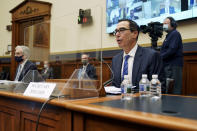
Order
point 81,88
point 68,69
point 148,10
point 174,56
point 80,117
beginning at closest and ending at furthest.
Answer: point 80,117, point 81,88, point 68,69, point 174,56, point 148,10

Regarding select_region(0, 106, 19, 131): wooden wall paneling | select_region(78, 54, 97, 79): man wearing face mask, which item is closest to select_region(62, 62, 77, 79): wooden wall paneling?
select_region(78, 54, 97, 79): man wearing face mask

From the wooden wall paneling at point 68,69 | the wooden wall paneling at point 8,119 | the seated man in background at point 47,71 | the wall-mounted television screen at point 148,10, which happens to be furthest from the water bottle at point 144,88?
the wall-mounted television screen at point 148,10

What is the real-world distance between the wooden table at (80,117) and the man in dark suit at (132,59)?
736mm

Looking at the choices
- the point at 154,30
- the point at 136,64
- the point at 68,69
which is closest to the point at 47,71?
the point at 68,69

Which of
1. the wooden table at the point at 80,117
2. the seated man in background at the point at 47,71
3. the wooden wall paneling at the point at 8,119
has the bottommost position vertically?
the wooden wall paneling at the point at 8,119

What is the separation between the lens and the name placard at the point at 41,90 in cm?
105

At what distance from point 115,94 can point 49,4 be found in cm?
434

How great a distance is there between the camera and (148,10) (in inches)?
129

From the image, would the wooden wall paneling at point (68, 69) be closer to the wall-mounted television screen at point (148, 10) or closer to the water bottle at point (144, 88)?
the water bottle at point (144, 88)

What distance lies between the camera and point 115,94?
4.19 feet

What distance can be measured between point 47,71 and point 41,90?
0.31m

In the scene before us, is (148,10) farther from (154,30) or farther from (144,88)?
(144,88)

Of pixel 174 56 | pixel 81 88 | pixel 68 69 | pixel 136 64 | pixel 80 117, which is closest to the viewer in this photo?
pixel 80 117

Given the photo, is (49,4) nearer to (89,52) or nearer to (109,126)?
(89,52)
